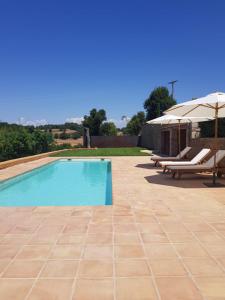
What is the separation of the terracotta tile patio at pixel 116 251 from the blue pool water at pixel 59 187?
71.7 inches

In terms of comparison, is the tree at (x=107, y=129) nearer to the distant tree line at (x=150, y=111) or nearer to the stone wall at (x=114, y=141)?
the distant tree line at (x=150, y=111)

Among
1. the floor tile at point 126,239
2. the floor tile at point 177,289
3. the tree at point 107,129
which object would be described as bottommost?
the floor tile at point 177,289

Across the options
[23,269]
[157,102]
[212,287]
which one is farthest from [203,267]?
[157,102]

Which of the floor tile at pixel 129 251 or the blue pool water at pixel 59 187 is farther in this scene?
the blue pool water at pixel 59 187

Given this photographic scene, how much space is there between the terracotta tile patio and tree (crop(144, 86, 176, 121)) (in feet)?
140

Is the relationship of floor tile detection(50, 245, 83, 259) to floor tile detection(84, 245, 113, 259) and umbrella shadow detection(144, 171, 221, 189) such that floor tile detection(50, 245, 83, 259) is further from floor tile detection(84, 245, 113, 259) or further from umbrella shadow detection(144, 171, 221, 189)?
umbrella shadow detection(144, 171, 221, 189)

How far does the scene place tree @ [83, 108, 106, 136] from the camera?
46.8m

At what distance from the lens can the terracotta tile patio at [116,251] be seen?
2803 millimetres

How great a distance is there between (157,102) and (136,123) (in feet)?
23.4

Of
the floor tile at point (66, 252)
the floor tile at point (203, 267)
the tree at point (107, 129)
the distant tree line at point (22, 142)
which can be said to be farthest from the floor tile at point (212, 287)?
the tree at point (107, 129)

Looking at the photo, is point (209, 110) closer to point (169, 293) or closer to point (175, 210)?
point (175, 210)

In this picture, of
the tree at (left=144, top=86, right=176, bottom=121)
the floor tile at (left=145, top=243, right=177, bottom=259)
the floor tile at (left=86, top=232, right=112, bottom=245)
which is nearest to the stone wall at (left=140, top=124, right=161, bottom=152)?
the tree at (left=144, top=86, right=176, bottom=121)

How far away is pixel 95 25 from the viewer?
52.6 ft

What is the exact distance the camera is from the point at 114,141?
108 ft
